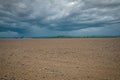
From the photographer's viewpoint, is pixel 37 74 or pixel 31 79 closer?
pixel 31 79

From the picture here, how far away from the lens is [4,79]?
7508 millimetres

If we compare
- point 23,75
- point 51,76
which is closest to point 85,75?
point 51,76

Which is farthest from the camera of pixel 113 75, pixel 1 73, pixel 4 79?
pixel 1 73

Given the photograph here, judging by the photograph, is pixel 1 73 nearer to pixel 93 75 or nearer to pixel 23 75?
pixel 23 75

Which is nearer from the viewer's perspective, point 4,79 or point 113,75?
point 4,79

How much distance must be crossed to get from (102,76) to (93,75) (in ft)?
2.01

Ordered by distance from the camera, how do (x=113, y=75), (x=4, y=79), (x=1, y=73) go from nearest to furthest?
(x=4, y=79)
(x=113, y=75)
(x=1, y=73)

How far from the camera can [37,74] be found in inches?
333

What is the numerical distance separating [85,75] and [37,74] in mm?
3600

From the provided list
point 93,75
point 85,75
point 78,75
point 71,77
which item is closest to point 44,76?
point 71,77

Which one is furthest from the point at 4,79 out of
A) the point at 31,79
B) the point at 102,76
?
the point at 102,76

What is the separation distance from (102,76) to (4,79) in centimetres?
678

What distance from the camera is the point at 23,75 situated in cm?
821

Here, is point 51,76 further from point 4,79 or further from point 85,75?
point 4,79
